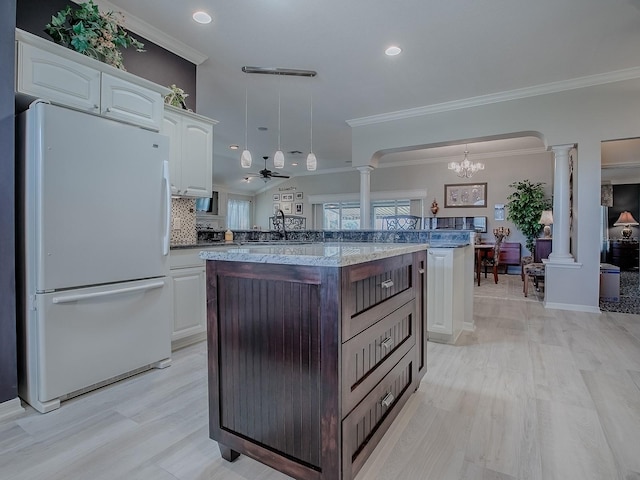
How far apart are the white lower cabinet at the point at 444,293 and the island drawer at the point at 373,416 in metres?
1.22

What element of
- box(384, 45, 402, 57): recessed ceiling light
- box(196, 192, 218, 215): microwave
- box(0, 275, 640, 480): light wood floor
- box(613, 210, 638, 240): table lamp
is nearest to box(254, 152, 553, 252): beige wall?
box(196, 192, 218, 215): microwave

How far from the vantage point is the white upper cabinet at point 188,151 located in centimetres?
306

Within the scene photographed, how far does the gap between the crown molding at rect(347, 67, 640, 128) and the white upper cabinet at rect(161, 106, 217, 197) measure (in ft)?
10.1

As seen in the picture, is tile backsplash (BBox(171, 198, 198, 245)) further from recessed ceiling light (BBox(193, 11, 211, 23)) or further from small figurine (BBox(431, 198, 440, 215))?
small figurine (BBox(431, 198, 440, 215))

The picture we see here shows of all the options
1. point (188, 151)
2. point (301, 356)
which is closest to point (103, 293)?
point (301, 356)

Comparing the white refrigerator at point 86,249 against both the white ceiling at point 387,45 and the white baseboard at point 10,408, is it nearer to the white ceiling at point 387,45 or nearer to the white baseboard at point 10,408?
the white baseboard at point 10,408

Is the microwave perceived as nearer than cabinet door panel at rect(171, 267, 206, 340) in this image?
No

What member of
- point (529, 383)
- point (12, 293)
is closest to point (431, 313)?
point (529, 383)

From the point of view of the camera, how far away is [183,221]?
3.53 metres

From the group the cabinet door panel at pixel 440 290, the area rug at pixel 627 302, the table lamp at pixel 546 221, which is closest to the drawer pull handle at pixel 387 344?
the cabinet door panel at pixel 440 290

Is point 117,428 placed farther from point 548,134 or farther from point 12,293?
point 548,134

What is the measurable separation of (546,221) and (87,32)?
7.54 m

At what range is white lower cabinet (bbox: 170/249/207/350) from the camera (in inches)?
112

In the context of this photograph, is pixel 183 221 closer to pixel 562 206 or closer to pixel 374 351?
pixel 374 351
